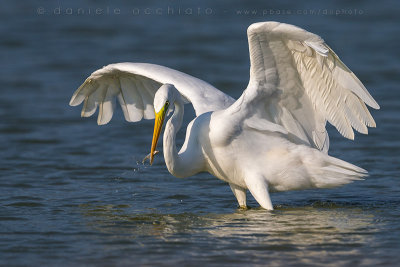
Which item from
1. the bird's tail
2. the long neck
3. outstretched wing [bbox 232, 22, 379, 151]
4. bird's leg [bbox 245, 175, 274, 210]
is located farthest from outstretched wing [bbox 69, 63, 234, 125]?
the bird's tail

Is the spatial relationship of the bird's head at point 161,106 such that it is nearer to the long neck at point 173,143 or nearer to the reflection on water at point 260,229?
the long neck at point 173,143

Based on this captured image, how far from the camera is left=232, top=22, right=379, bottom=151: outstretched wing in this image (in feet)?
26.5

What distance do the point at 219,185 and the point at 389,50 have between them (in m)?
9.56

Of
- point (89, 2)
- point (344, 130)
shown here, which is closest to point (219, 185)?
point (344, 130)

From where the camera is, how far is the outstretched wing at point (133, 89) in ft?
31.8

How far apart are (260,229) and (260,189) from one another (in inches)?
24.3

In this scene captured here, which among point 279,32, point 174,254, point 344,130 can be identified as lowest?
point 174,254

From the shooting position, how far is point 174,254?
7.62 m

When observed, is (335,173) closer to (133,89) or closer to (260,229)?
(260,229)

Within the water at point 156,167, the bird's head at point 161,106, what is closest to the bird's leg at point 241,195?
the water at point 156,167

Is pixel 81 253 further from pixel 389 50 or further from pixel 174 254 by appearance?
pixel 389 50

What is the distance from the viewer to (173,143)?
8633mm

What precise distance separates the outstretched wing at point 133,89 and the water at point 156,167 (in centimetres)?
100

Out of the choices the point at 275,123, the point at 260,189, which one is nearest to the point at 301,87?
the point at 275,123
